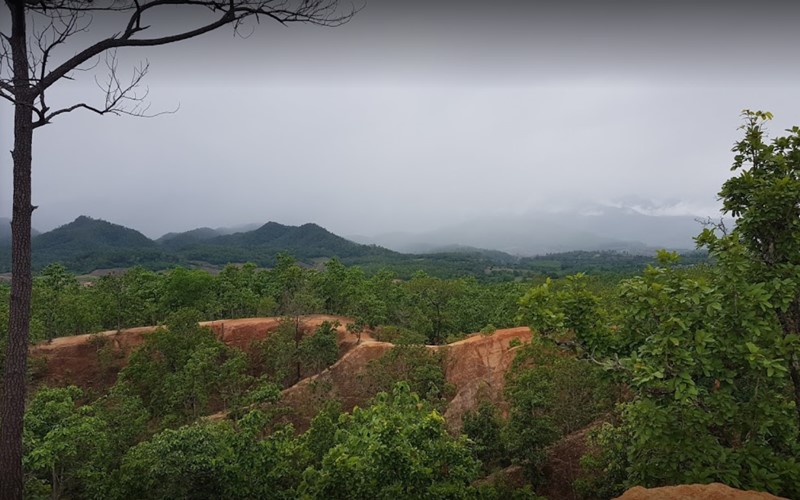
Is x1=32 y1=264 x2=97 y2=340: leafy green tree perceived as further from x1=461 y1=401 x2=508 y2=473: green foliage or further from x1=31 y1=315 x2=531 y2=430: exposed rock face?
x1=461 y1=401 x2=508 y2=473: green foliage

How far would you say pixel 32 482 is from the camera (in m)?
8.73

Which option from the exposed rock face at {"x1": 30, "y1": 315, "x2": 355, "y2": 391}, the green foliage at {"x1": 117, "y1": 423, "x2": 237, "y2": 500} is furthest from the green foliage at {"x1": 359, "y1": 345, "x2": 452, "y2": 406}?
the green foliage at {"x1": 117, "y1": 423, "x2": 237, "y2": 500}

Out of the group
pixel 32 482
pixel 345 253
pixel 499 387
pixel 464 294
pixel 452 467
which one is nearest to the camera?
pixel 452 467

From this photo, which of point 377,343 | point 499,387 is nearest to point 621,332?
point 499,387

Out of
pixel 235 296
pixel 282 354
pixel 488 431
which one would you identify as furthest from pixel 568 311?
pixel 235 296

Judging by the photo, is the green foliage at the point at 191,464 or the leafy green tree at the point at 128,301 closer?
the green foliage at the point at 191,464

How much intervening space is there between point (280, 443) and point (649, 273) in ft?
24.1

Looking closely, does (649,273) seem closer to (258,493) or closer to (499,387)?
(258,493)

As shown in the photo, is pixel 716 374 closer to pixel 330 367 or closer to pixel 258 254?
pixel 330 367

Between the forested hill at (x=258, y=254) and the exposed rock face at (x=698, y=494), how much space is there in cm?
8027

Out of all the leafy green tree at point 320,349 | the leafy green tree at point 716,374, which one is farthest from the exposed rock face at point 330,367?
the leafy green tree at point 716,374

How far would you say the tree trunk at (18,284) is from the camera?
4.77 meters

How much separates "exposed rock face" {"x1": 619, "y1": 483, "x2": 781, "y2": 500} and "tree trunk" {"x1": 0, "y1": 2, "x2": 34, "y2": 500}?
6677 mm

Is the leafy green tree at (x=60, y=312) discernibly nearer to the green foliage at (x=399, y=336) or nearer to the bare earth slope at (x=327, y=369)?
the bare earth slope at (x=327, y=369)
